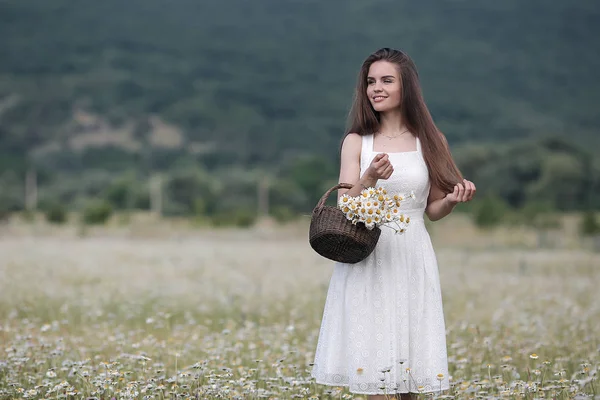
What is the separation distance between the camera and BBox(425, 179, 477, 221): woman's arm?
501 centimetres

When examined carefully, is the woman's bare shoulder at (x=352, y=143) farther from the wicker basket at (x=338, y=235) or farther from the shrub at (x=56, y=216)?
the shrub at (x=56, y=216)

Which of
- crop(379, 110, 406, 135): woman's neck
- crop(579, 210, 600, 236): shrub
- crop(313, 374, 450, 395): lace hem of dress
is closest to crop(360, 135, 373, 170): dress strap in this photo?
crop(379, 110, 406, 135): woman's neck

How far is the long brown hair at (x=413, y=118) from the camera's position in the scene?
5.18 m

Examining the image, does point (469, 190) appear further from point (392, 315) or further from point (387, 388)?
point (387, 388)

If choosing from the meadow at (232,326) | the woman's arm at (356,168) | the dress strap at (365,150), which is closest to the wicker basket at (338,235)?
the woman's arm at (356,168)

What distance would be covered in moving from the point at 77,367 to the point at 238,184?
98.0 metres

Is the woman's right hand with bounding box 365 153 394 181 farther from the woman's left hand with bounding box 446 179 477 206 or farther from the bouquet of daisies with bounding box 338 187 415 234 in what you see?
the woman's left hand with bounding box 446 179 477 206

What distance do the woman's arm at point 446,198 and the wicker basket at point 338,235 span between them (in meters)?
0.54

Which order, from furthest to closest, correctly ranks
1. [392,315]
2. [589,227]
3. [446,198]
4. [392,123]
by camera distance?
1. [589,227]
2. [392,123]
3. [446,198]
4. [392,315]

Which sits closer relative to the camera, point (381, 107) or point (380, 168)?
point (380, 168)

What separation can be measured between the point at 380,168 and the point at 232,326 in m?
4.93

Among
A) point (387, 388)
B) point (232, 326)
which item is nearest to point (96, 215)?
point (232, 326)

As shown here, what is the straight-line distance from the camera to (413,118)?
5262 mm

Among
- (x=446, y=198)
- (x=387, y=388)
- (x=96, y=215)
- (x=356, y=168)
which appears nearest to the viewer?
(x=387, y=388)
